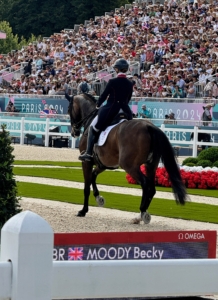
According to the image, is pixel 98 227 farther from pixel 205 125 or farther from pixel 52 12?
pixel 52 12

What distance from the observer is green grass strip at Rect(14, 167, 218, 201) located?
19.0m

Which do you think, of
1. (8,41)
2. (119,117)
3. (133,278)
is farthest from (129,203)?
(8,41)

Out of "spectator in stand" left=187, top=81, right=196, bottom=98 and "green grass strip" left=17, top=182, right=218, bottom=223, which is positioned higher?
"spectator in stand" left=187, top=81, right=196, bottom=98

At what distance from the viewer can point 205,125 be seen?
2811 cm

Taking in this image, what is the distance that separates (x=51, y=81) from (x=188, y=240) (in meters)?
32.1

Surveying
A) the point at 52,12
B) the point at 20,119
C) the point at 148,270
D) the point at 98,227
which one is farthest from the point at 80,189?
the point at 52,12

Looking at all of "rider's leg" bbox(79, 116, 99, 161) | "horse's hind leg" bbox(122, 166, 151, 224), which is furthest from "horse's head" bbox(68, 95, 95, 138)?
"horse's hind leg" bbox(122, 166, 151, 224)

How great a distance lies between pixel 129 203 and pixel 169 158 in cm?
339

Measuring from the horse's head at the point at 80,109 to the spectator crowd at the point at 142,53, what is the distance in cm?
1439

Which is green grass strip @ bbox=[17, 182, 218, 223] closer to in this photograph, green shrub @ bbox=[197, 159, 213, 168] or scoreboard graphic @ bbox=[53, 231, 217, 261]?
green shrub @ bbox=[197, 159, 213, 168]

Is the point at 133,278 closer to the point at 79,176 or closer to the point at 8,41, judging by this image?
the point at 79,176

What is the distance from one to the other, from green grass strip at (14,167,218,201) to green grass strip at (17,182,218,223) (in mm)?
1907

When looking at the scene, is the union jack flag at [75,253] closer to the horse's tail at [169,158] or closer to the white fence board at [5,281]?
the white fence board at [5,281]

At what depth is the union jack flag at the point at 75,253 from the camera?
272 inches
